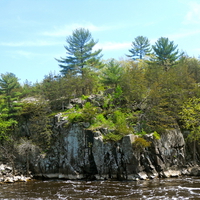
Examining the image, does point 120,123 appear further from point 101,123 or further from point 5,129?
point 5,129

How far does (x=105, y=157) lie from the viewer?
2691 cm

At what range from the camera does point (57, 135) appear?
3092 centimetres

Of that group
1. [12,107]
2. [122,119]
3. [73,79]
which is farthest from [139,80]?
[12,107]

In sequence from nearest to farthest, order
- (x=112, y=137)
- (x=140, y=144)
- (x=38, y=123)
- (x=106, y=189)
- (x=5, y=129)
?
1. (x=106, y=189)
2. (x=140, y=144)
3. (x=112, y=137)
4. (x=38, y=123)
5. (x=5, y=129)

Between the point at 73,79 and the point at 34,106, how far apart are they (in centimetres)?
811

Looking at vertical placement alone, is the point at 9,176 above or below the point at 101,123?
below

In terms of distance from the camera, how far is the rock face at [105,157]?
26188mm

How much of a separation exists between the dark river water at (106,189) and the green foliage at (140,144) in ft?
12.8

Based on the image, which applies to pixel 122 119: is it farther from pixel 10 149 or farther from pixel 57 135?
pixel 10 149

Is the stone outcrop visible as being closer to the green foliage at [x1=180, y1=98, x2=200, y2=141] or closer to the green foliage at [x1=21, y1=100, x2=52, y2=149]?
the green foliage at [x1=21, y1=100, x2=52, y2=149]

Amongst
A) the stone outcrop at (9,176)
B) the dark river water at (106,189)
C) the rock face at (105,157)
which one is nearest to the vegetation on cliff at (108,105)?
the rock face at (105,157)

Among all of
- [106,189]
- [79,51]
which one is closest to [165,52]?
[79,51]

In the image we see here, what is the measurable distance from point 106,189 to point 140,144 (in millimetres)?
7046

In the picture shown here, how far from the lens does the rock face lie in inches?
1031
